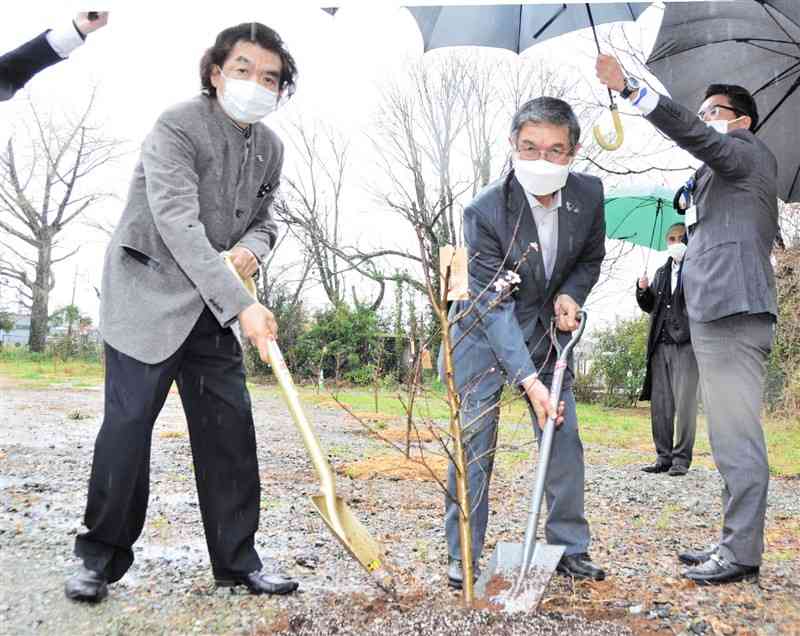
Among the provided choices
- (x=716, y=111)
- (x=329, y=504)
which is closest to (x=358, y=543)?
(x=329, y=504)

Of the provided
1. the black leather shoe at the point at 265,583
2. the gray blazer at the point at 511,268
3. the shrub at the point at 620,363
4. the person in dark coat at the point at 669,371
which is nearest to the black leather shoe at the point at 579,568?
the gray blazer at the point at 511,268

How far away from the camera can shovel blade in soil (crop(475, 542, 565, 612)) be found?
68.7 inches

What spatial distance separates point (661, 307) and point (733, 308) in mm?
2360

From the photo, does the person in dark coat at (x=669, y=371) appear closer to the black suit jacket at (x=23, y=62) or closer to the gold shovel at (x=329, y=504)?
the gold shovel at (x=329, y=504)

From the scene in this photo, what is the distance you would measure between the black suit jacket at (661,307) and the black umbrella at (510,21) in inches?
67.0

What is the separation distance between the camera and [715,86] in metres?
2.37

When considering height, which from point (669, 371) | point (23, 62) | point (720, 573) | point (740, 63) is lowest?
point (720, 573)

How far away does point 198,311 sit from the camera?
6.30 ft

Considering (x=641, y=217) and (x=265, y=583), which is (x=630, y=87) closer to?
(x=265, y=583)

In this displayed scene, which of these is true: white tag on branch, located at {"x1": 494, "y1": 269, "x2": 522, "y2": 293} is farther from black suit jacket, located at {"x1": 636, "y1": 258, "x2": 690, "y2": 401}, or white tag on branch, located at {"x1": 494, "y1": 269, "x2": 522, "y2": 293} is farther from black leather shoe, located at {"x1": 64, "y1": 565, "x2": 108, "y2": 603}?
black suit jacket, located at {"x1": 636, "y1": 258, "x2": 690, "y2": 401}

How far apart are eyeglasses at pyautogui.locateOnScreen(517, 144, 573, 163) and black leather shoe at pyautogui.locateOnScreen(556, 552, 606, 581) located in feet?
3.48

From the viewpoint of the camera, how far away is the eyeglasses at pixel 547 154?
6.59 feet

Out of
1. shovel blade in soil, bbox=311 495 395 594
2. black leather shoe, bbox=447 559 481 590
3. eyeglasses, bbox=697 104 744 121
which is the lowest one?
black leather shoe, bbox=447 559 481 590

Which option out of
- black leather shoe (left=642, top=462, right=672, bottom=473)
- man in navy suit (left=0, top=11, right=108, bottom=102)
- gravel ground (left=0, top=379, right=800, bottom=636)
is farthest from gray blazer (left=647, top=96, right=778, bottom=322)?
black leather shoe (left=642, top=462, right=672, bottom=473)
